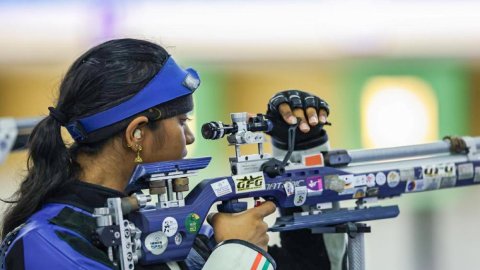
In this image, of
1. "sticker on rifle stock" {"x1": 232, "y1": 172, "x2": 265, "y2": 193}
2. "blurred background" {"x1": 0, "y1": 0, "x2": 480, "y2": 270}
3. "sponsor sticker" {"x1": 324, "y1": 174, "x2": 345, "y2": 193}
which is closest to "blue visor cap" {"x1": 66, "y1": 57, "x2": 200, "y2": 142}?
"sticker on rifle stock" {"x1": 232, "y1": 172, "x2": 265, "y2": 193}

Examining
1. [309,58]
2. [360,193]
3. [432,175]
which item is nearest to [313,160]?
[360,193]

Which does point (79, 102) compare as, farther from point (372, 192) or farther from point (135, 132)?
point (372, 192)

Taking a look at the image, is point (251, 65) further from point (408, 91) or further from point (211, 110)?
point (408, 91)

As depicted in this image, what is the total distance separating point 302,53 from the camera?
878cm

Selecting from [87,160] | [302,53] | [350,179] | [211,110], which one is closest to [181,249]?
[87,160]

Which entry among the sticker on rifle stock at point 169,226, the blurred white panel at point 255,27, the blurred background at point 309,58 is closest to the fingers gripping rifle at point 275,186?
the sticker on rifle stock at point 169,226

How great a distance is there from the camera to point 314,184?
2.34 metres

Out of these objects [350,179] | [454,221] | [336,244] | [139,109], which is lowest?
[454,221]

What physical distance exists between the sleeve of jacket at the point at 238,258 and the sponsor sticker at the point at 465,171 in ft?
2.80

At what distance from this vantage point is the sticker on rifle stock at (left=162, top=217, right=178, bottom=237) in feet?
6.56

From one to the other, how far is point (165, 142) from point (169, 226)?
0.70 ft

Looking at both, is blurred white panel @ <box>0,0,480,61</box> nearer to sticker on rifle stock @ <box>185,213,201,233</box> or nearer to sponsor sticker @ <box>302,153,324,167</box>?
sponsor sticker @ <box>302,153,324,167</box>

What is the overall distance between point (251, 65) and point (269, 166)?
635 cm

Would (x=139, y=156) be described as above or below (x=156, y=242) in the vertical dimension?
above
